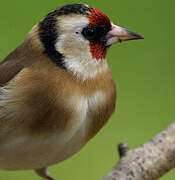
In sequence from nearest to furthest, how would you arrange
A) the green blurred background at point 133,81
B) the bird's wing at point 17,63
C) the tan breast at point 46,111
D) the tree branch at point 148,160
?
the tan breast at point 46,111 → the bird's wing at point 17,63 → the tree branch at point 148,160 → the green blurred background at point 133,81

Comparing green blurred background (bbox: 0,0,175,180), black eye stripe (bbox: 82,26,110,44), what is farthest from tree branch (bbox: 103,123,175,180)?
green blurred background (bbox: 0,0,175,180)

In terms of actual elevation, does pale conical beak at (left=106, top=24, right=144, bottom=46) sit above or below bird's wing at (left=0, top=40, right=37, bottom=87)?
above

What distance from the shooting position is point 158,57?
3549 millimetres

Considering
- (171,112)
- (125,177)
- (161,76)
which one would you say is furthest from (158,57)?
(125,177)

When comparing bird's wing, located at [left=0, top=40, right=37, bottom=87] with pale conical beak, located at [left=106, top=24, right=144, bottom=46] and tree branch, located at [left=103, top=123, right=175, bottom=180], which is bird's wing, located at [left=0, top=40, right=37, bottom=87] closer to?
pale conical beak, located at [left=106, top=24, right=144, bottom=46]

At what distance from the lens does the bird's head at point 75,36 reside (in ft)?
6.71

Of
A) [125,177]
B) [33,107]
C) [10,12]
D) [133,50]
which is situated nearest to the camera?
[33,107]

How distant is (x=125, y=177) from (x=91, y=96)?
1.59 feet

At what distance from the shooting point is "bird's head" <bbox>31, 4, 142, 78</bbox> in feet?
6.71

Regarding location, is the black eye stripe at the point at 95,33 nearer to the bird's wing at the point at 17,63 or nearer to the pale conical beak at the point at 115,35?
the pale conical beak at the point at 115,35

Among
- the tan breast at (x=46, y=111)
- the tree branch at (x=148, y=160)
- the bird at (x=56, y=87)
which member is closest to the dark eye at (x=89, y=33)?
the bird at (x=56, y=87)

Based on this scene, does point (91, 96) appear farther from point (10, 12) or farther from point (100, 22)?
point (10, 12)

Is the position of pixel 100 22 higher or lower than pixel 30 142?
higher

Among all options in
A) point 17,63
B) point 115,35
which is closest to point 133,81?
point 115,35
